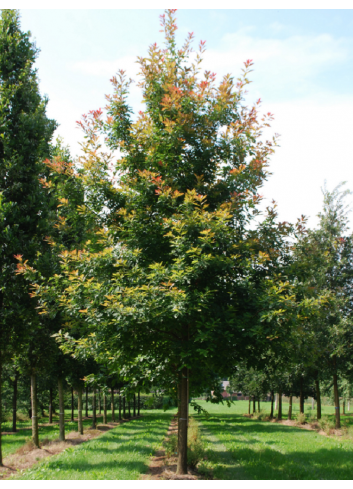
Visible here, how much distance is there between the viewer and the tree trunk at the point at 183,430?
27.6 ft

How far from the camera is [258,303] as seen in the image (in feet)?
22.7

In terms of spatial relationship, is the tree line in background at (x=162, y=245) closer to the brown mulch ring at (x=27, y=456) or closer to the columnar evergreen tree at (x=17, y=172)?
the columnar evergreen tree at (x=17, y=172)

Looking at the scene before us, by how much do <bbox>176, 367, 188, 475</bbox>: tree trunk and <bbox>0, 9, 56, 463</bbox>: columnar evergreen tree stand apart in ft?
15.2

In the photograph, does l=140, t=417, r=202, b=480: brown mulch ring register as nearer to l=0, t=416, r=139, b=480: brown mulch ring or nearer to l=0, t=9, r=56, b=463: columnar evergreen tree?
l=0, t=416, r=139, b=480: brown mulch ring

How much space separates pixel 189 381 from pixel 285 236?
4.25 meters

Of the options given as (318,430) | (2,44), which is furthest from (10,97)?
(318,430)

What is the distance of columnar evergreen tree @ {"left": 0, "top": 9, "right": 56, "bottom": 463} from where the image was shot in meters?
9.90

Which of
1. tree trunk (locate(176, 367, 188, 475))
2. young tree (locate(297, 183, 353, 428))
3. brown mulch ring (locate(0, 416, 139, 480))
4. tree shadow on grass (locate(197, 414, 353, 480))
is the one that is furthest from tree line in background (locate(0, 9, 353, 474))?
young tree (locate(297, 183, 353, 428))

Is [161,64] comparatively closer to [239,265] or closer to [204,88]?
[204,88]

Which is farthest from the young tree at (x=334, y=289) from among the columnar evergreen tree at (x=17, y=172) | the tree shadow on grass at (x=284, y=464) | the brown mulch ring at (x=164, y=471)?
the columnar evergreen tree at (x=17, y=172)

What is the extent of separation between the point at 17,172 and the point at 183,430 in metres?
8.29

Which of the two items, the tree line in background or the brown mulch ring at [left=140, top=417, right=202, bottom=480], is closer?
the tree line in background

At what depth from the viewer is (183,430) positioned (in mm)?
8547

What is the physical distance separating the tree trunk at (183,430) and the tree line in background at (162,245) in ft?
0.11
